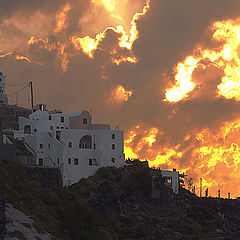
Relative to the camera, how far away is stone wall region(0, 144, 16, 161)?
103 m

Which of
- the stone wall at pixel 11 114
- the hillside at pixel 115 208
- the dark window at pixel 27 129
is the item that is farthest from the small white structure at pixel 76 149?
the stone wall at pixel 11 114

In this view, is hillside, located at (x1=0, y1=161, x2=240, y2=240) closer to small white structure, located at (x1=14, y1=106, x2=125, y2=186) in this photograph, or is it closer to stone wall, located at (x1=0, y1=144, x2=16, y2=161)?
stone wall, located at (x1=0, y1=144, x2=16, y2=161)

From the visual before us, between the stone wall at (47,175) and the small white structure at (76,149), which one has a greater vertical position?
the small white structure at (76,149)

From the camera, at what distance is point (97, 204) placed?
10725 cm

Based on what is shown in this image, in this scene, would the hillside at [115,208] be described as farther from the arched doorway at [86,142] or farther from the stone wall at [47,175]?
the arched doorway at [86,142]

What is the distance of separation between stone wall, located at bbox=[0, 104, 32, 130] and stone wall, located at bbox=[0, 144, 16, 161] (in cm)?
2407

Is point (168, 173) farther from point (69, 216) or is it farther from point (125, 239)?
point (69, 216)

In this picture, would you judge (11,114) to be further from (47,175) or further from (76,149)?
(47,175)

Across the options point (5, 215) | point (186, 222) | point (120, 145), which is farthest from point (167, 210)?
point (5, 215)

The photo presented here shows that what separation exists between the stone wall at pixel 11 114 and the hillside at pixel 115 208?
28.5 m

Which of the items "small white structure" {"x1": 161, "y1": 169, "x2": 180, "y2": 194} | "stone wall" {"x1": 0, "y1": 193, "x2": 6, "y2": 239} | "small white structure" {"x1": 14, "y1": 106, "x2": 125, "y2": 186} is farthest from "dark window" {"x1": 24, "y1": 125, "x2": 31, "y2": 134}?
"stone wall" {"x1": 0, "y1": 193, "x2": 6, "y2": 239}

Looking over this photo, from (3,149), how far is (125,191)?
84.8 ft

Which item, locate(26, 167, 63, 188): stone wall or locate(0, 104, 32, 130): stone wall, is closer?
locate(26, 167, 63, 188): stone wall

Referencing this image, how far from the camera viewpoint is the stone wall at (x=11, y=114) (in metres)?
131
